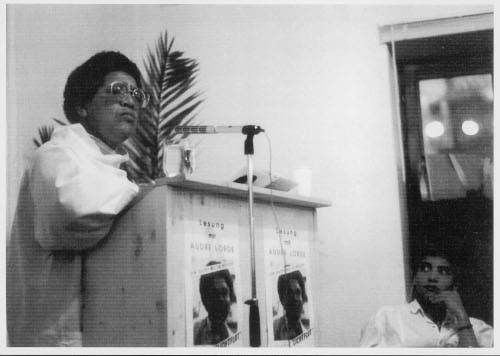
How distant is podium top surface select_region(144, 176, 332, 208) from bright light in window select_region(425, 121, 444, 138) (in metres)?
0.87

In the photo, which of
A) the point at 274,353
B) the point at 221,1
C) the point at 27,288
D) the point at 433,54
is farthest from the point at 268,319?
→ the point at 433,54

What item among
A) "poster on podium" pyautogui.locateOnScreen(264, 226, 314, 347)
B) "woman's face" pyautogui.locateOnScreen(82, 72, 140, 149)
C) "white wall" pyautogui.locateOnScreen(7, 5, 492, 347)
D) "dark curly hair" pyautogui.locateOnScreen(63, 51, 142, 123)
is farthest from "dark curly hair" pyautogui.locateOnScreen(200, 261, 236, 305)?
"white wall" pyautogui.locateOnScreen(7, 5, 492, 347)

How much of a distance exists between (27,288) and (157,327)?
1.48 ft

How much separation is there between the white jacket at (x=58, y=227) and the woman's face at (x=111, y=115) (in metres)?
0.15

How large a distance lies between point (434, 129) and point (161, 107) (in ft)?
4.07

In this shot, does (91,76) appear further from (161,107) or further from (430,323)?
(430,323)

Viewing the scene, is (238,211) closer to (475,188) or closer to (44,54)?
(44,54)

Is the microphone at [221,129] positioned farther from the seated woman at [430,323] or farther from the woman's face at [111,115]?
the seated woman at [430,323]

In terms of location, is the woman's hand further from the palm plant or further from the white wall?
the palm plant

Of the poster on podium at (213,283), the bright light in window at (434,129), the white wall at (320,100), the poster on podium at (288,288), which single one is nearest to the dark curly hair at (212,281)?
the poster on podium at (213,283)

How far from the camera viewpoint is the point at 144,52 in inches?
94.3

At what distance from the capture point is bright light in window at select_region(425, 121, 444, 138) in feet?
8.21

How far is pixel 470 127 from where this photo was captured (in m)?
2.44

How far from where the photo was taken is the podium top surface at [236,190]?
132 centimetres
